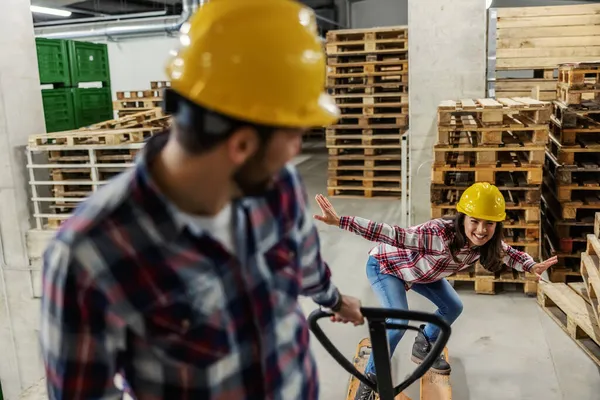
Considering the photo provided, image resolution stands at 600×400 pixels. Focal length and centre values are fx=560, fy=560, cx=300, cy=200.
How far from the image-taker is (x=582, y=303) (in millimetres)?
5340

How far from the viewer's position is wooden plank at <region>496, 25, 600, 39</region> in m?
7.73

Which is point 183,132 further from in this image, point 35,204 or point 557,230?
point 35,204

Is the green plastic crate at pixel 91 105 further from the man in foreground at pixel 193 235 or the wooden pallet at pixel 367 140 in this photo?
the man in foreground at pixel 193 235

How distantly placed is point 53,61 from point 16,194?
288 centimetres

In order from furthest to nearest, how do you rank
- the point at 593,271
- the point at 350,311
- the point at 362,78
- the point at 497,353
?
1. the point at 362,78
2. the point at 593,271
3. the point at 497,353
4. the point at 350,311

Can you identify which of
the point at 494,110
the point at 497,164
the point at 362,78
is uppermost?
the point at 362,78

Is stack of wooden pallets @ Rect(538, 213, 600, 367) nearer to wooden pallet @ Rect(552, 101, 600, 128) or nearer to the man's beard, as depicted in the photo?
wooden pallet @ Rect(552, 101, 600, 128)

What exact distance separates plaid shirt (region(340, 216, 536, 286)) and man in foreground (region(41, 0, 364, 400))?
242 centimetres

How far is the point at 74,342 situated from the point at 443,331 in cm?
158

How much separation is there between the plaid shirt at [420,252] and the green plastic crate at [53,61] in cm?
704

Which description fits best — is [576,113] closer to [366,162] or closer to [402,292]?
[402,292]

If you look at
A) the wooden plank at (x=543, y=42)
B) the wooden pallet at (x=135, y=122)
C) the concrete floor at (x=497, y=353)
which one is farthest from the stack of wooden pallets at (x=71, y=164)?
the wooden plank at (x=543, y=42)

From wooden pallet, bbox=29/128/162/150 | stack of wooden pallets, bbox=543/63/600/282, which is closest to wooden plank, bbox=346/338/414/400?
stack of wooden pallets, bbox=543/63/600/282

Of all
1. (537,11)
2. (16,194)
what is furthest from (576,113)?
(16,194)
